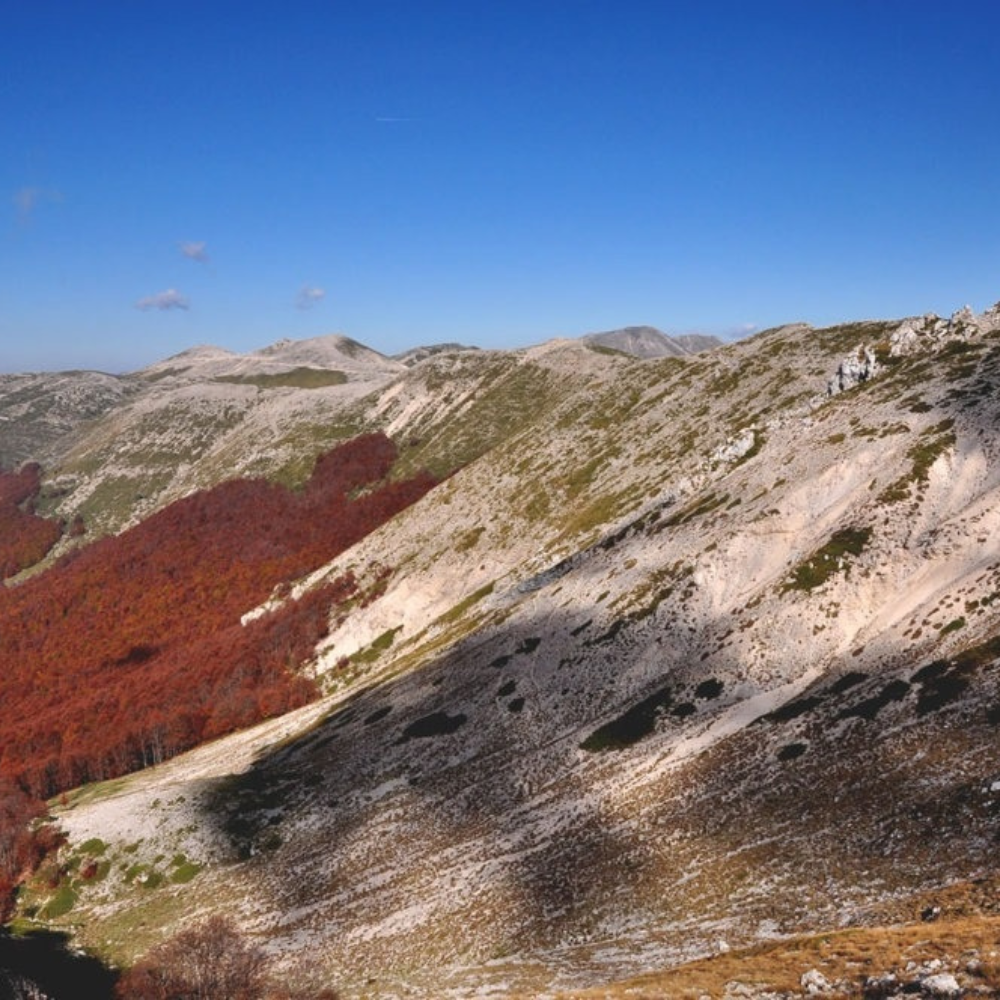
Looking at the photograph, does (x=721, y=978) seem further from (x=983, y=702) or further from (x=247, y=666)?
(x=247, y=666)

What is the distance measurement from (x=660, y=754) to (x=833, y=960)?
112 ft

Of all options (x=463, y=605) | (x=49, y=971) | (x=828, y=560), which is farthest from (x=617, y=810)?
(x=463, y=605)

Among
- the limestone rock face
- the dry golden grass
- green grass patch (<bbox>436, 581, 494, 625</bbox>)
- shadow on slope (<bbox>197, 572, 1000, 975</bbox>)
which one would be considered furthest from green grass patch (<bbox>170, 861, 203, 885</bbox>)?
the limestone rock face

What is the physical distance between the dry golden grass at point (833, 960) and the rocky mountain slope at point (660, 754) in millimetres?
4169

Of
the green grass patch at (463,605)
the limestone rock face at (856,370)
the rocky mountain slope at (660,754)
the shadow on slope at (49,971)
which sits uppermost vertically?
the limestone rock face at (856,370)

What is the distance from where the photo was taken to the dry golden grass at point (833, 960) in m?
25.3

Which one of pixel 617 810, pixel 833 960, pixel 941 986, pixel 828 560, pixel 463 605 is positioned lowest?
pixel 617 810

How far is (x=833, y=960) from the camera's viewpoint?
27.9 m

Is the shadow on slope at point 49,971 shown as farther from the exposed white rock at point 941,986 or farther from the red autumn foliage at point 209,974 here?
the exposed white rock at point 941,986

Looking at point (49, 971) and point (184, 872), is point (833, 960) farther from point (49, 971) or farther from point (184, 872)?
point (184, 872)

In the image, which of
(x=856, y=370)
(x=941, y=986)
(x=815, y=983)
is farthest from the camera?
(x=856, y=370)

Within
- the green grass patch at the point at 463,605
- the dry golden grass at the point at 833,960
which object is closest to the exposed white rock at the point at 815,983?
the dry golden grass at the point at 833,960

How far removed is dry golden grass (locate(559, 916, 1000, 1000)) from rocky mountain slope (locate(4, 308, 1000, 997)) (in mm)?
4169

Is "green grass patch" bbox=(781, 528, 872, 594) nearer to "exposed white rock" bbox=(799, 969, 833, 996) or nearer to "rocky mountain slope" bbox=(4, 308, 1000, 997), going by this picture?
"rocky mountain slope" bbox=(4, 308, 1000, 997)
